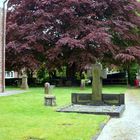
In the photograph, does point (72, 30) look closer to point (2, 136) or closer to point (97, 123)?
point (97, 123)

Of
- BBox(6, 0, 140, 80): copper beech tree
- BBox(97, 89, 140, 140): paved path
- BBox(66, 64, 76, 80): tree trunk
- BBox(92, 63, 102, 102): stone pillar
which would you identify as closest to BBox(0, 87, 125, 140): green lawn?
BBox(97, 89, 140, 140): paved path

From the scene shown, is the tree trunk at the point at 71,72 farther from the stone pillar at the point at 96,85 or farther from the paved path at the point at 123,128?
the paved path at the point at 123,128

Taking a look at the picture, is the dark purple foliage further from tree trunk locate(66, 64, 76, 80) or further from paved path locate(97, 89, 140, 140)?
paved path locate(97, 89, 140, 140)

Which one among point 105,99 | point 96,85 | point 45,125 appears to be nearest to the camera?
point 45,125

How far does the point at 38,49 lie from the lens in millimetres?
36688

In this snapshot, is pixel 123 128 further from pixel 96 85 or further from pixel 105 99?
pixel 105 99

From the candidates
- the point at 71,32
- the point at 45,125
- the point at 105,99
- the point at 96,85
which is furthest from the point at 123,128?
the point at 71,32

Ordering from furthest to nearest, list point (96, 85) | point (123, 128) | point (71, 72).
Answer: point (71, 72) < point (96, 85) < point (123, 128)

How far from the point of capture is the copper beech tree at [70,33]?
118 feet

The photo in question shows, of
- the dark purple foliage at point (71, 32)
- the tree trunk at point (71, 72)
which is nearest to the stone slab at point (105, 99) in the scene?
the dark purple foliage at point (71, 32)

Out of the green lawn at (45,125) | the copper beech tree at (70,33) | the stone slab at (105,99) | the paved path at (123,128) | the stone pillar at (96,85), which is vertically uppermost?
the copper beech tree at (70,33)

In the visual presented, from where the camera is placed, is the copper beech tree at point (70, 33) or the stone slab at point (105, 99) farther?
the copper beech tree at point (70, 33)

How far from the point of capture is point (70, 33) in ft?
121

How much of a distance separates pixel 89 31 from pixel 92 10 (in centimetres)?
287
